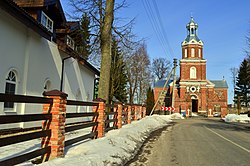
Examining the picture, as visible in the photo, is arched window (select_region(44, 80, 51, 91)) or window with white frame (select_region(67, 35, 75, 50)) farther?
window with white frame (select_region(67, 35, 75, 50))

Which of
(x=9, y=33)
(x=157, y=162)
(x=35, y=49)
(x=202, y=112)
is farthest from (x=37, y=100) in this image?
(x=202, y=112)

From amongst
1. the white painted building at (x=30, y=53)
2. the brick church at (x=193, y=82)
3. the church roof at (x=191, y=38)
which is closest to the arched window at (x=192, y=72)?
the brick church at (x=193, y=82)

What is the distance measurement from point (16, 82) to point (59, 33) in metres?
7.29

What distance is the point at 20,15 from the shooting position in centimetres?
995

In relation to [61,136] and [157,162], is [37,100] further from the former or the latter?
[157,162]

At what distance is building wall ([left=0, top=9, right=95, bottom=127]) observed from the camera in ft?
32.8

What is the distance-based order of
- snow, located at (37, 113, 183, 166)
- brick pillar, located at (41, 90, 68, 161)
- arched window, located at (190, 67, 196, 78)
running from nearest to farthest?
1. snow, located at (37, 113, 183, 166)
2. brick pillar, located at (41, 90, 68, 161)
3. arched window, located at (190, 67, 196, 78)

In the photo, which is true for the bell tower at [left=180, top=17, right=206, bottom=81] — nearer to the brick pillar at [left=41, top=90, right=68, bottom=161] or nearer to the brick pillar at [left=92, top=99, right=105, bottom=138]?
the brick pillar at [left=92, top=99, right=105, bottom=138]

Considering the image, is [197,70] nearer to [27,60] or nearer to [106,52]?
[106,52]

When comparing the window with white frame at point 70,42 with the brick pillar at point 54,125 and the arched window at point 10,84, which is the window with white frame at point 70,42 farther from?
the brick pillar at point 54,125

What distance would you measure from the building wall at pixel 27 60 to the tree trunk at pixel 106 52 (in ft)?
9.74

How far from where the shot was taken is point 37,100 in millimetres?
5137

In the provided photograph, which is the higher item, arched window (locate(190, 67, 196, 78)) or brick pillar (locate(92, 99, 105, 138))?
arched window (locate(190, 67, 196, 78))

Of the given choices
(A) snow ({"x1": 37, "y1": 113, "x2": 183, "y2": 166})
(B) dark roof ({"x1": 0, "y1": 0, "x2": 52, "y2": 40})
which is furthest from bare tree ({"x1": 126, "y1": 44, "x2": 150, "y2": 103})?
(A) snow ({"x1": 37, "y1": 113, "x2": 183, "y2": 166})
